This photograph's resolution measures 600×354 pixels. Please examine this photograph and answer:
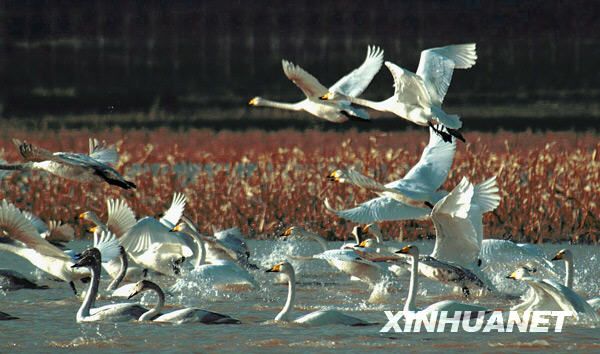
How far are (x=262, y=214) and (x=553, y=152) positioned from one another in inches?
207

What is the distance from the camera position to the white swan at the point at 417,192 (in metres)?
15.7

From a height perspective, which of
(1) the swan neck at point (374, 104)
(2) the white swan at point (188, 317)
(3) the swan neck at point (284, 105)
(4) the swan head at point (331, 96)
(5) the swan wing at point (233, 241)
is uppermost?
(4) the swan head at point (331, 96)

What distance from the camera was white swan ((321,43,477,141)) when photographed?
1443cm

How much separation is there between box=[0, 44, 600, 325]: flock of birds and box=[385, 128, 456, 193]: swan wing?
0.4 inches

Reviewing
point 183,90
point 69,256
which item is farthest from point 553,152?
point 183,90

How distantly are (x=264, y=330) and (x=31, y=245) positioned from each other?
2.75 m

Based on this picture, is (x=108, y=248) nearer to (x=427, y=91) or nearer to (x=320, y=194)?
(x=427, y=91)

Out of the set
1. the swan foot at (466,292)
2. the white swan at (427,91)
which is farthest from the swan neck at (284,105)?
the swan foot at (466,292)

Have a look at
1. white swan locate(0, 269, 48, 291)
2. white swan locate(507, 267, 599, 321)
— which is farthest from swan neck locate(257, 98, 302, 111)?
white swan locate(507, 267, 599, 321)

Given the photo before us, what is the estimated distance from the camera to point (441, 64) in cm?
1541

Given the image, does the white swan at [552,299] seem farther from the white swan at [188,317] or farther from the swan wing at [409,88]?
the white swan at [188,317]

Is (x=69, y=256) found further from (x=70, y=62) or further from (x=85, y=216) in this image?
(x=70, y=62)

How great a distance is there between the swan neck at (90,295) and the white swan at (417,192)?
7.81 ft

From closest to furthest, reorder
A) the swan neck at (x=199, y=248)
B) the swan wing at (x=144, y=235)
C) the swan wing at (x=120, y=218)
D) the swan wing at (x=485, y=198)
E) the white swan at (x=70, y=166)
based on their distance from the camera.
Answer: the white swan at (x=70, y=166) < the swan wing at (x=485, y=198) < the swan wing at (x=144, y=235) < the swan neck at (x=199, y=248) < the swan wing at (x=120, y=218)
